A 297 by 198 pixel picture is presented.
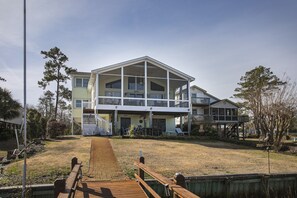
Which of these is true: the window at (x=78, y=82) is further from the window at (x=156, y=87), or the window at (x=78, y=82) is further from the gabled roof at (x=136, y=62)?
the window at (x=156, y=87)

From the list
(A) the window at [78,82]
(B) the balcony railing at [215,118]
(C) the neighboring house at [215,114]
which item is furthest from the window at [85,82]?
(B) the balcony railing at [215,118]

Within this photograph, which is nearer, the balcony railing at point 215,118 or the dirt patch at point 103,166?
the dirt patch at point 103,166

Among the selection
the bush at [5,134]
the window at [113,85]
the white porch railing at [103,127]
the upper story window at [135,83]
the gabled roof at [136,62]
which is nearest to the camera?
the white porch railing at [103,127]

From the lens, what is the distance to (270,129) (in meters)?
20.9

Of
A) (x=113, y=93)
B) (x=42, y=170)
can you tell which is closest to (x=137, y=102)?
(x=113, y=93)

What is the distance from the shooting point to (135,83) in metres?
28.4

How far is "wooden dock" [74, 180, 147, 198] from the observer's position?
249 inches

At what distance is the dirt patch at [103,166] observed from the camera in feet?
28.9

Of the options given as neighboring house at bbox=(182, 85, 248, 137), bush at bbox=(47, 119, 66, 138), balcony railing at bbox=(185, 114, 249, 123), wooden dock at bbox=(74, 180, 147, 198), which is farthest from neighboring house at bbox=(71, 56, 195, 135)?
wooden dock at bbox=(74, 180, 147, 198)

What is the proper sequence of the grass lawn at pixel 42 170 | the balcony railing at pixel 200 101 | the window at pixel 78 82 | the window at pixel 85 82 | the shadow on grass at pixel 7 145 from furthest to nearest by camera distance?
the balcony railing at pixel 200 101, the window at pixel 85 82, the window at pixel 78 82, the shadow on grass at pixel 7 145, the grass lawn at pixel 42 170

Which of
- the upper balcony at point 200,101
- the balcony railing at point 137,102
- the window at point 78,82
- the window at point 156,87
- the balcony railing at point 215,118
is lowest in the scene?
the balcony railing at point 215,118

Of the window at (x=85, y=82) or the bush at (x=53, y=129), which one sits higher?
the window at (x=85, y=82)

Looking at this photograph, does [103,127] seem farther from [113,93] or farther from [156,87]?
[156,87]

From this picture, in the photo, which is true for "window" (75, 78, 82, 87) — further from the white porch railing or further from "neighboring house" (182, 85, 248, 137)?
"neighboring house" (182, 85, 248, 137)
